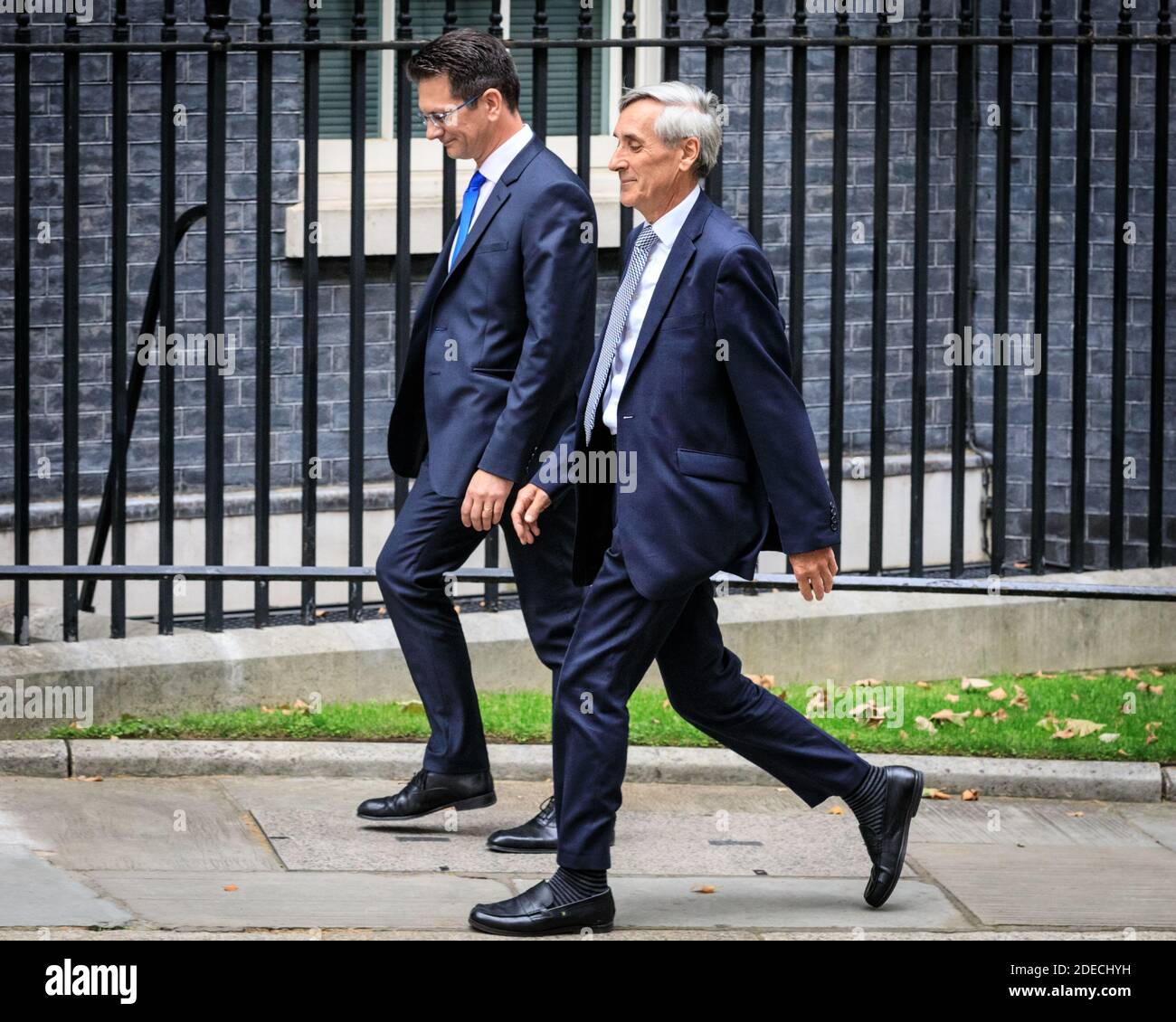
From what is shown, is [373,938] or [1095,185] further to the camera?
[1095,185]

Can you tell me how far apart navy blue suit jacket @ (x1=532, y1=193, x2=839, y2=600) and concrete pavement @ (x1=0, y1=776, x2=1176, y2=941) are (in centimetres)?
99

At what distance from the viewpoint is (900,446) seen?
1024 centimetres

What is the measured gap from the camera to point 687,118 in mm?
4887

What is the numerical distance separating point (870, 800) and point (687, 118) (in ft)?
5.89

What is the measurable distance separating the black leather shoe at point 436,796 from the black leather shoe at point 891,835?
1.19 metres

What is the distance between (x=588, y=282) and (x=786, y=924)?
5.88 feet

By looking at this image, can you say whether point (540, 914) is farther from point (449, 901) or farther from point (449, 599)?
point (449, 599)

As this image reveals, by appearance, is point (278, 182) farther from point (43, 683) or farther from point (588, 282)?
point (588, 282)

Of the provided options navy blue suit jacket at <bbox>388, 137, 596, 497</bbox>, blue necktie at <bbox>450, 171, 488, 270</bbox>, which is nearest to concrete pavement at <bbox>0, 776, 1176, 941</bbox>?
navy blue suit jacket at <bbox>388, 137, 596, 497</bbox>

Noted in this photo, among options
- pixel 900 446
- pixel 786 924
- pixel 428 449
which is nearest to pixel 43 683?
pixel 428 449

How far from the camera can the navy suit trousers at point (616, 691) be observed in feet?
16.3

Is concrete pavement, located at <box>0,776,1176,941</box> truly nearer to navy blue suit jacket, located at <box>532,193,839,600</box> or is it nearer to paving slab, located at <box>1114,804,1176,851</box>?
paving slab, located at <box>1114,804,1176,851</box>

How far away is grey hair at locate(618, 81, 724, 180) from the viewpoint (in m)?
4.88

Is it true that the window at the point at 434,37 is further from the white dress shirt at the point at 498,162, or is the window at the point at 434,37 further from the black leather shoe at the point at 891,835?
the black leather shoe at the point at 891,835
